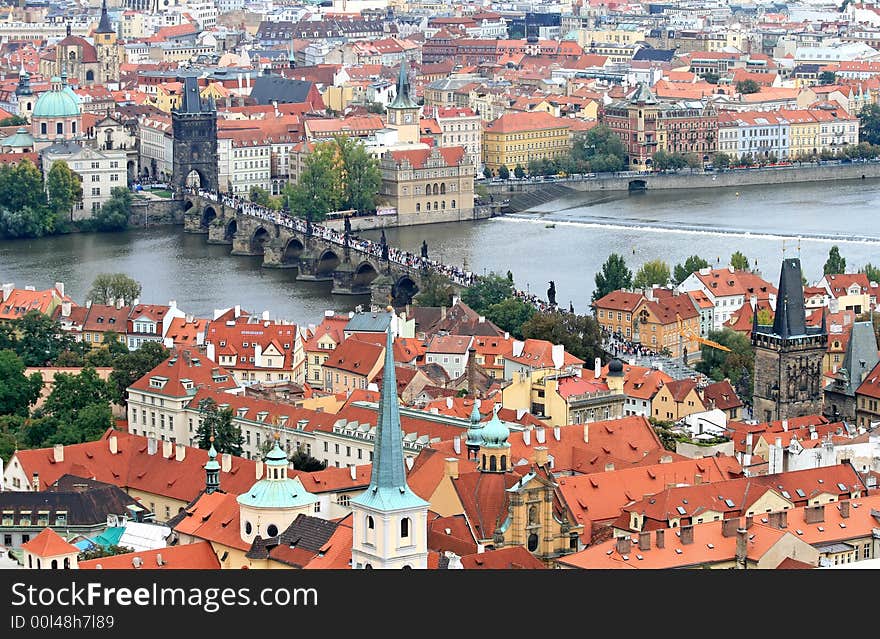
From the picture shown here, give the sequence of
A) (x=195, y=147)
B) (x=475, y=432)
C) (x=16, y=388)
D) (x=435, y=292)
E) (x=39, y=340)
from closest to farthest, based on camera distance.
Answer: (x=475, y=432) → (x=16, y=388) → (x=39, y=340) → (x=435, y=292) → (x=195, y=147)

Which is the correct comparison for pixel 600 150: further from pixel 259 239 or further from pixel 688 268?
pixel 688 268

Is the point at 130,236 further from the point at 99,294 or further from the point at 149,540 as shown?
the point at 149,540

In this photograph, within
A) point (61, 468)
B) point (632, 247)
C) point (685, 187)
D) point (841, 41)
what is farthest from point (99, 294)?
point (841, 41)

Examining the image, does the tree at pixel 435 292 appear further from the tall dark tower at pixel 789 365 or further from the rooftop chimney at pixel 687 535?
the rooftop chimney at pixel 687 535

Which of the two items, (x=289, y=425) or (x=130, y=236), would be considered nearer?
(x=289, y=425)

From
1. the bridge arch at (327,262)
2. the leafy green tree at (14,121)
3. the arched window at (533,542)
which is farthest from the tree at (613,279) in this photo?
the leafy green tree at (14,121)

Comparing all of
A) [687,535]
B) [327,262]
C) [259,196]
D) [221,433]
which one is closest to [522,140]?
[259,196]

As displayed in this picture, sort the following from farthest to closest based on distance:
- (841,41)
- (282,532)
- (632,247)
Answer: (841,41), (632,247), (282,532)
